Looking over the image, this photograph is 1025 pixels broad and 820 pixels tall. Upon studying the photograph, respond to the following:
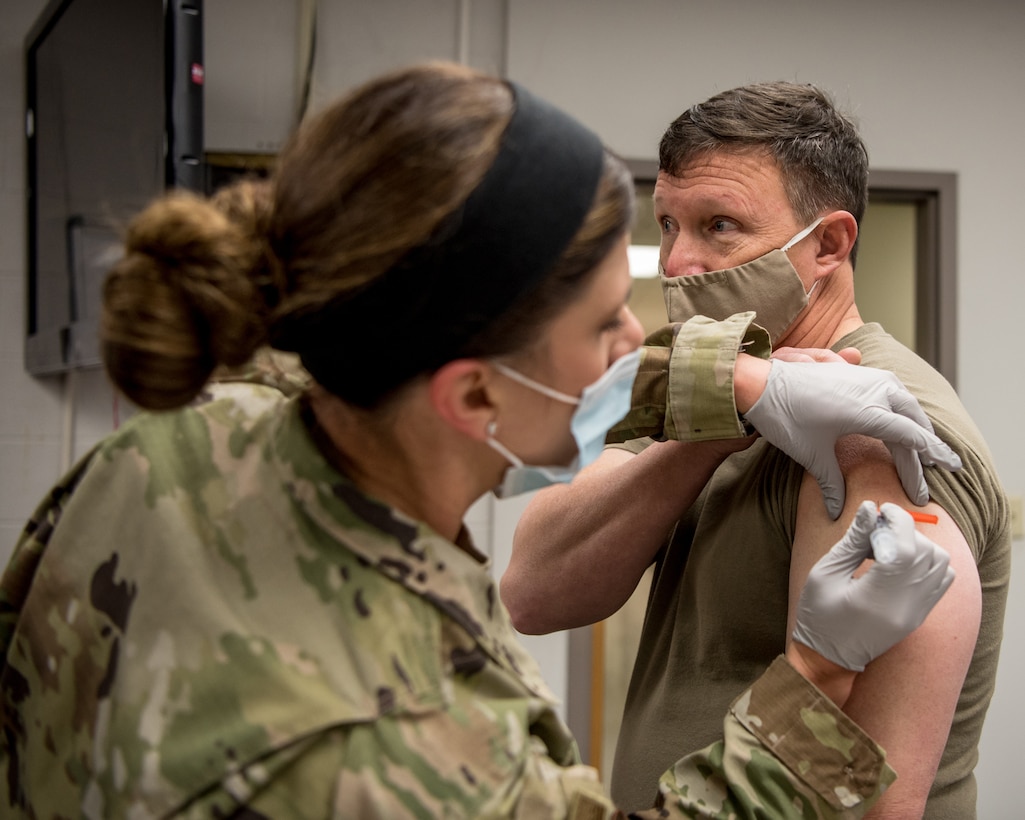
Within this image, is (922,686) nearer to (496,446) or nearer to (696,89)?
(496,446)

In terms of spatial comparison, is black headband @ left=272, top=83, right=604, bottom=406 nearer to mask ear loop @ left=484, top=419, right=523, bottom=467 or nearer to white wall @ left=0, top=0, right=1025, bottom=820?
mask ear loop @ left=484, top=419, right=523, bottom=467

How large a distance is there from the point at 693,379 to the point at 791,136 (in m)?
0.40

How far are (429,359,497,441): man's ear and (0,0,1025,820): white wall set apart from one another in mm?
1964

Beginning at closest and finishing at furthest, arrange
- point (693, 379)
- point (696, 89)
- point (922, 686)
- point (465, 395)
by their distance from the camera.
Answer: point (465, 395) < point (922, 686) < point (693, 379) < point (696, 89)

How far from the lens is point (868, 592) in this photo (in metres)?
0.88

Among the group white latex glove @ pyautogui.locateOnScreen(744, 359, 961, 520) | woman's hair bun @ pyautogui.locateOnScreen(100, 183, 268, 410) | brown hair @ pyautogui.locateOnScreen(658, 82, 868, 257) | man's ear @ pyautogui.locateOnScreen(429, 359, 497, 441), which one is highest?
brown hair @ pyautogui.locateOnScreen(658, 82, 868, 257)

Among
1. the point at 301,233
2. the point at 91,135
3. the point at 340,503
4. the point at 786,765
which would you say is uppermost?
the point at 91,135

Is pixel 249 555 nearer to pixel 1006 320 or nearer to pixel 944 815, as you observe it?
pixel 944 815

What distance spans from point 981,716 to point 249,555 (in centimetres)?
91

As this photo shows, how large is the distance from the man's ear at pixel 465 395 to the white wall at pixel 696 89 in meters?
1.96

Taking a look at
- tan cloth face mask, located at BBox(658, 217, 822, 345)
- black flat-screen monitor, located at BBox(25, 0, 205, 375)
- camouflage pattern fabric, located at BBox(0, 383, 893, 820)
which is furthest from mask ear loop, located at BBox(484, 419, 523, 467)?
black flat-screen monitor, located at BBox(25, 0, 205, 375)

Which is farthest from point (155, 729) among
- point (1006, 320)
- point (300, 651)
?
point (1006, 320)

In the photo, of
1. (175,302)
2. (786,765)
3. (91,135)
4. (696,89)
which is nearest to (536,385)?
(175,302)

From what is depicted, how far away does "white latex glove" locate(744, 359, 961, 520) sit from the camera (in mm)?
960
